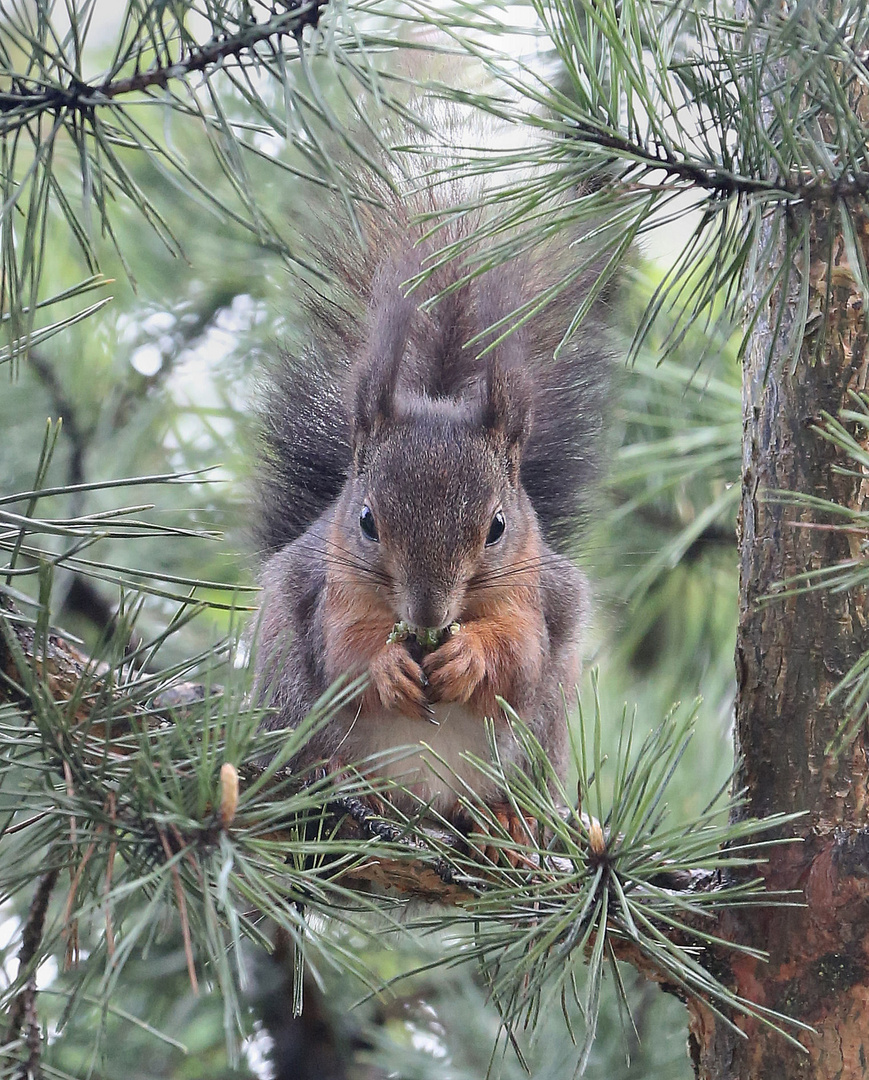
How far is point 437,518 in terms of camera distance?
105 cm

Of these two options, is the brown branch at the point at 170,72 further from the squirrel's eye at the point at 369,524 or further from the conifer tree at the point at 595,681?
the squirrel's eye at the point at 369,524

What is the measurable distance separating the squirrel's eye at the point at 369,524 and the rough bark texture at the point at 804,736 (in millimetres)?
361

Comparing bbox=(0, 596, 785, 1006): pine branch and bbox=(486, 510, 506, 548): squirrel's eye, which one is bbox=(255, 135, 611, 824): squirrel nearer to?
bbox=(486, 510, 506, 548): squirrel's eye

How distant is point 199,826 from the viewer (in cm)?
54

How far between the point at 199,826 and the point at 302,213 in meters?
0.70

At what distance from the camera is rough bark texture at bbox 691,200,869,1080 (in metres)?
0.77

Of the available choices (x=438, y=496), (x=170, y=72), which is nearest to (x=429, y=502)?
(x=438, y=496)

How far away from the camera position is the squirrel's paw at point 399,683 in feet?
3.34

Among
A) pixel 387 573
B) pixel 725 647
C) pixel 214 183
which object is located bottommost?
pixel 725 647

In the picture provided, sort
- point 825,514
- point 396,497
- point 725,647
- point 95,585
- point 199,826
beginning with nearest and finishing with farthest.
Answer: point 199,826, point 825,514, point 396,497, point 95,585, point 725,647

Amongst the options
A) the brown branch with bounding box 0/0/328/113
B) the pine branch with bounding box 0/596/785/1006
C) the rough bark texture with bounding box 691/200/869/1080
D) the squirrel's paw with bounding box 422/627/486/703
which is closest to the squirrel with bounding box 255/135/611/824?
the squirrel's paw with bounding box 422/627/486/703

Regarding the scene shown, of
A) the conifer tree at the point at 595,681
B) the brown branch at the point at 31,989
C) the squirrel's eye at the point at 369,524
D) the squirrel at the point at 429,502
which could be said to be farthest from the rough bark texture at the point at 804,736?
the brown branch at the point at 31,989

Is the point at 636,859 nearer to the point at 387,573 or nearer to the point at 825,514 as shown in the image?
the point at 825,514

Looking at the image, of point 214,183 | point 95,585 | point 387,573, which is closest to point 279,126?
point 387,573
